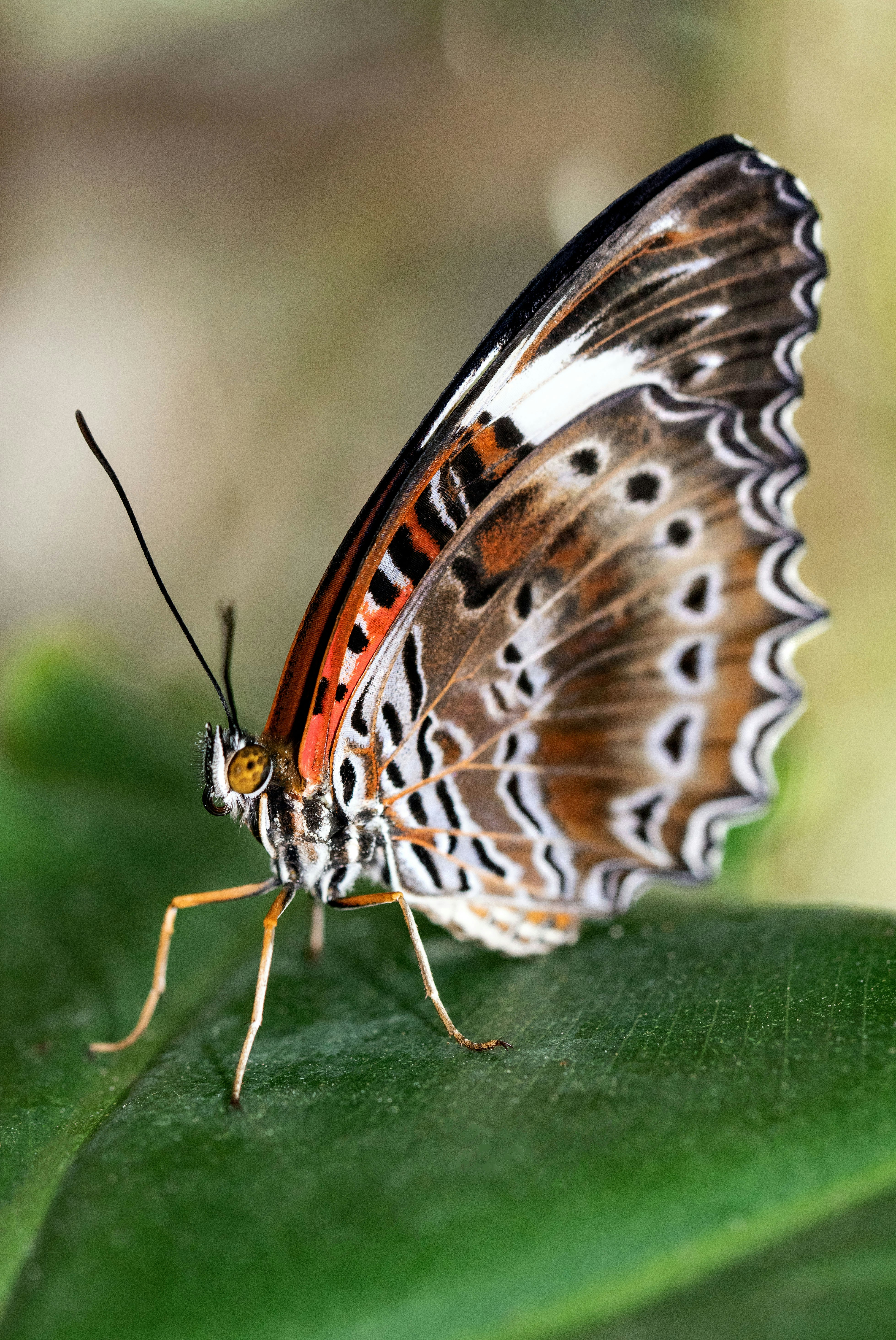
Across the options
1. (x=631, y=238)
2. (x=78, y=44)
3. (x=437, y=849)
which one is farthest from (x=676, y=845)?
(x=78, y=44)

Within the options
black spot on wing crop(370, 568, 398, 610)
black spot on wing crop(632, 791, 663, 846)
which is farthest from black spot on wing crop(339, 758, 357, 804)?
black spot on wing crop(632, 791, 663, 846)

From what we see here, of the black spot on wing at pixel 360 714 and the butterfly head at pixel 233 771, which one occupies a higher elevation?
the black spot on wing at pixel 360 714


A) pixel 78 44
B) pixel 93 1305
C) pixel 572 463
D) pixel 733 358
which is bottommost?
pixel 93 1305

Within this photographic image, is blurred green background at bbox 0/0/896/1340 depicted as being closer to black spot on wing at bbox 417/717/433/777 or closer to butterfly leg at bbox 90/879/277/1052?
butterfly leg at bbox 90/879/277/1052

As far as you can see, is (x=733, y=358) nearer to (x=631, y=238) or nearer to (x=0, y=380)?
(x=631, y=238)

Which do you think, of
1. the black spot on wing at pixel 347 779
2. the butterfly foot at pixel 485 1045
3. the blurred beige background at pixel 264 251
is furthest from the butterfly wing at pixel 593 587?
the blurred beige background at pixel 264 251

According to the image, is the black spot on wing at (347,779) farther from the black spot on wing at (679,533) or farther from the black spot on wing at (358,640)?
the black spot on wing at (679,533)

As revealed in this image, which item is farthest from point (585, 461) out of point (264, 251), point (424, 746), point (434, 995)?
point (264, 251)
